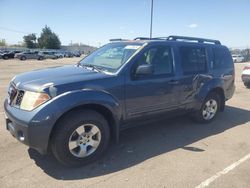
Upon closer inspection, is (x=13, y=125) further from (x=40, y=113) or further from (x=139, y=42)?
(x=139, y=42)

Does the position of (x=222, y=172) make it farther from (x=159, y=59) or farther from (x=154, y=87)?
(x=159, y=59)

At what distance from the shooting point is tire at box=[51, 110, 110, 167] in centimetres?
346

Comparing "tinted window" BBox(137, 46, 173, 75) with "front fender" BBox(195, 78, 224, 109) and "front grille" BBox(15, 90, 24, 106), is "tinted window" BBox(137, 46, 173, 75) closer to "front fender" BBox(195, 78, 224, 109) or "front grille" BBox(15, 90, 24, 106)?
"front fender" BBox(195, 78, 224, 109)

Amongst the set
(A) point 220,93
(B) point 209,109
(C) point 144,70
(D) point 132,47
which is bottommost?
(B) point 209,109

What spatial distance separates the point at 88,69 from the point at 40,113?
1.34 metres

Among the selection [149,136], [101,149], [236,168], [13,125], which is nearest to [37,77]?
[13,125]

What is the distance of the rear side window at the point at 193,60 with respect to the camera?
A: 503 centimetres

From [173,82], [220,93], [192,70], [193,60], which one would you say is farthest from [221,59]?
[173,82]

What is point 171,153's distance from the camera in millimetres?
4230

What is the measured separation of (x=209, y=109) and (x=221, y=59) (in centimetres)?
127

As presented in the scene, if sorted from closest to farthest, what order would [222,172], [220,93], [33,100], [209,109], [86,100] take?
[33,100] → [86,100] → [222,172] → [209,109] → [220,93]

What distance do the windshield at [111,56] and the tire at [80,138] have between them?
0.94 metres

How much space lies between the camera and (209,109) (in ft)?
19.4

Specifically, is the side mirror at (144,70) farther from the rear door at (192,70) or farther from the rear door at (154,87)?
the rear door at (192,70)
